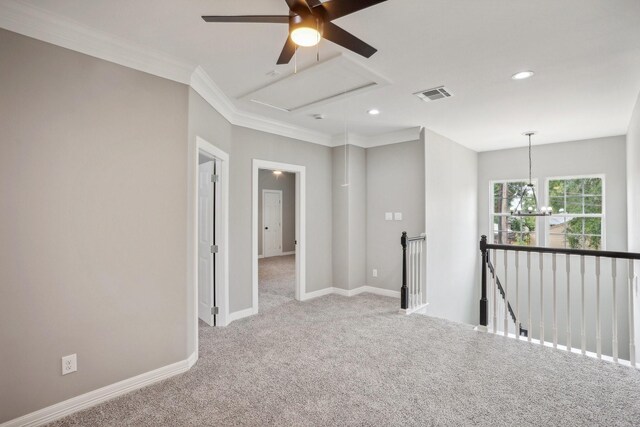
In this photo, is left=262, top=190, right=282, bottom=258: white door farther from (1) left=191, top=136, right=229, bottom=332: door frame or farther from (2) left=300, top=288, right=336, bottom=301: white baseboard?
(1) left=191, top=136, right=229, bottom=332: door frame

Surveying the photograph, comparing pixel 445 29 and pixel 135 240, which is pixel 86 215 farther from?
pixel 445 29

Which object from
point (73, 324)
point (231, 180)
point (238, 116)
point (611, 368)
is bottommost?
point (611, 368)

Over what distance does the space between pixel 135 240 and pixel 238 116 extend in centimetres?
213

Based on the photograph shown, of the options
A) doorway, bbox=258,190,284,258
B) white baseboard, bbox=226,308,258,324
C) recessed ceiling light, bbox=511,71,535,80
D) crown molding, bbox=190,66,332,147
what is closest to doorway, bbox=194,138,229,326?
white baseboard, bbox=226,308,258,324

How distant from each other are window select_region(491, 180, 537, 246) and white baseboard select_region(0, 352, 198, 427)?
6.31 meters

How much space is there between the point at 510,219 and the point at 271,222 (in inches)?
252

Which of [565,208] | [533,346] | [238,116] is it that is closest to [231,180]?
[238,116]

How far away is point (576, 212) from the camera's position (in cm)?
591

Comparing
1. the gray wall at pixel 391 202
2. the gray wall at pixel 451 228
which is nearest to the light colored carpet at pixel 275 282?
Result: the gray wall at pixel 391 202

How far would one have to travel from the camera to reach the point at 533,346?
10.5ft

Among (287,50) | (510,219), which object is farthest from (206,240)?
(510,219)

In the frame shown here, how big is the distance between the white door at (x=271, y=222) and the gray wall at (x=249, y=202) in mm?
4824

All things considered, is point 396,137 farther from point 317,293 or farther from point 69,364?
point 69,364

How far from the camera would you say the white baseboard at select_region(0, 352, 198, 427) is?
6.78 ft
